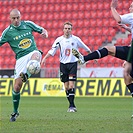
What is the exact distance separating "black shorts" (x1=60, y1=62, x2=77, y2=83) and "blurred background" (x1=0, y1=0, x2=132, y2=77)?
36.3 feet

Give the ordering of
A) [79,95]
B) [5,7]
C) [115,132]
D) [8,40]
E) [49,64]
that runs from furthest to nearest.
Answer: [5,7] < [49,64] < [79,95] < [8,40] < [115,132]

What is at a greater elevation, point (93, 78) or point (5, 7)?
point (5, 7)

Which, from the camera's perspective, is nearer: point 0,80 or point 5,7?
point 0,80

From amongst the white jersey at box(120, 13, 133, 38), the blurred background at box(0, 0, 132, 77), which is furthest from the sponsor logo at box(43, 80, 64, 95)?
the white jersey at box(120, 13, 133, 38)

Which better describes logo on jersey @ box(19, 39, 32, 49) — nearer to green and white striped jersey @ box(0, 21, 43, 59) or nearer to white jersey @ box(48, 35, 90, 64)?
green and white striped jersey @ box(0, 21, 43, 59)

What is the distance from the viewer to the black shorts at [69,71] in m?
13.9

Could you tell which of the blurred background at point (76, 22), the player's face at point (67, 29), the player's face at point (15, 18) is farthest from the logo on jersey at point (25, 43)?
the blurred background at point (76, 22)

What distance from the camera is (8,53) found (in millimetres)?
28078

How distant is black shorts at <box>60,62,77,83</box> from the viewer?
13.9m

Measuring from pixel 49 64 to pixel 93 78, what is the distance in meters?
5.05

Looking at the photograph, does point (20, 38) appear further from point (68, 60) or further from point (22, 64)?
point (68, 60)

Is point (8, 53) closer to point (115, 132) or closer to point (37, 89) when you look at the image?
point (37, 89)

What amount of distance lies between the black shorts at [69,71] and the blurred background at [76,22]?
11.1m

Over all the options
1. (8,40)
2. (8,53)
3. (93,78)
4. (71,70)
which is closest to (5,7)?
(8,53)
